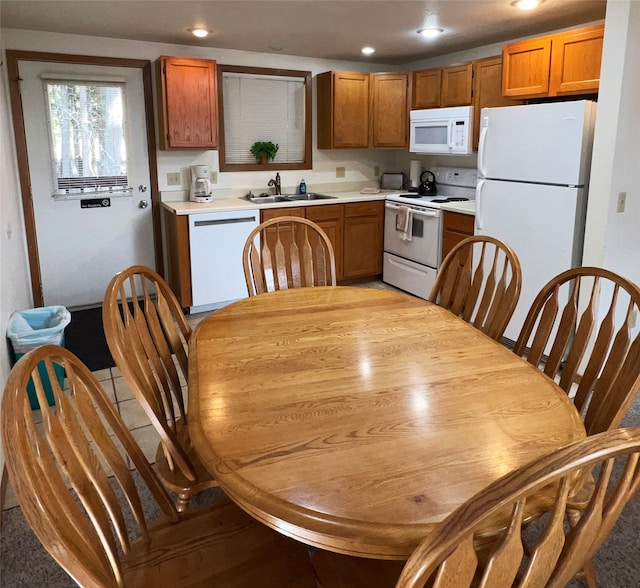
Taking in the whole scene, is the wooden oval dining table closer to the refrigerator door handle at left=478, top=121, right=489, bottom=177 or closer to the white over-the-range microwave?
the refrigerator door handle at left=478, top=121, right=489, bottom=177

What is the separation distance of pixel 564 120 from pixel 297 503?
2799 mm

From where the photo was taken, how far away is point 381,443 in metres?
1.15

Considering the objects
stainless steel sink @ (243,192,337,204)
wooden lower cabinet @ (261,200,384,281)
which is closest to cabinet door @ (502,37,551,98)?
wooden lower cabinet @ (261,200,384,281)

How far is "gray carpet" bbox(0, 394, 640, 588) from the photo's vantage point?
1.72m

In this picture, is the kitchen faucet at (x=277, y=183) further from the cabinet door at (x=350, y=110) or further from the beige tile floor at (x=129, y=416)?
the beige tile floor at (x=129, y=416)

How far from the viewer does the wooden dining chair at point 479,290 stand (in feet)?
6.57

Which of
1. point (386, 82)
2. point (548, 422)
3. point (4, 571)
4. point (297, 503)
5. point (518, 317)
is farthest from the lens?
point (386, 82)

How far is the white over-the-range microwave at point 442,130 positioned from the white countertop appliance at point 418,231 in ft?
1.37

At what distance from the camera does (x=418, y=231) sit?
4527 mm

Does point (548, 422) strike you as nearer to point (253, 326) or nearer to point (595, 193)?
point (253, 326)

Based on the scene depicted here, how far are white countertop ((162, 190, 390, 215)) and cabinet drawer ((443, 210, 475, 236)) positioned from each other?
916mm

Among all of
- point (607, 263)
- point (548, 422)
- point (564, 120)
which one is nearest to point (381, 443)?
point (548, 422)

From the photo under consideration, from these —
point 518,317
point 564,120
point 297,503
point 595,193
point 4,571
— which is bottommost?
point 4,571

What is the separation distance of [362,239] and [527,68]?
2.00 meters
